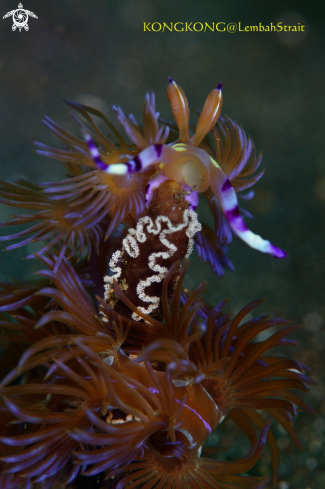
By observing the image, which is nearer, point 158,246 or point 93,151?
point 93,151

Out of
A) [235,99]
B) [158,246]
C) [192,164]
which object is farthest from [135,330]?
[235,99]

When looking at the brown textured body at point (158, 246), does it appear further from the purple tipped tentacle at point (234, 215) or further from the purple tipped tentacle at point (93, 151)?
the purple tipped tentacle at point (93, 151)

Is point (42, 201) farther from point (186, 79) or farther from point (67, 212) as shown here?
point (186, 79)

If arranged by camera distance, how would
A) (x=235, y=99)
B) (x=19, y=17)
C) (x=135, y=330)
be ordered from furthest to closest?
(x=235, y=99)
(x=19, y=17)
(x=135, y=330)

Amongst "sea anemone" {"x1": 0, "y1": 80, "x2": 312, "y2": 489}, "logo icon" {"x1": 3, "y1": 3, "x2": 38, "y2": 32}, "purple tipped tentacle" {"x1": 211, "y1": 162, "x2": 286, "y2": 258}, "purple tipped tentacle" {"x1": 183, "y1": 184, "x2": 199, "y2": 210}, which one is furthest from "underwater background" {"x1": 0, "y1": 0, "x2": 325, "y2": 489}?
"purple tipped tentacle" {"x1": 211, "y1": 162, "x2": 286, "y2": 258}

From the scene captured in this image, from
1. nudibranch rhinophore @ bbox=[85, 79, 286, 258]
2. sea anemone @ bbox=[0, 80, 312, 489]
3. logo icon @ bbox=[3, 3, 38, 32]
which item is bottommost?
sea anemone @ bbox=[0, 80, 312, 489]

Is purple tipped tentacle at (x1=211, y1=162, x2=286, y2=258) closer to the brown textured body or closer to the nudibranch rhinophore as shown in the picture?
the nudibranch rhinophore

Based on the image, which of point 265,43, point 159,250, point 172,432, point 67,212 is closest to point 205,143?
point 159,250

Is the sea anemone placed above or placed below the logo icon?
below

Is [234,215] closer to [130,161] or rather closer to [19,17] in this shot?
[130,161]

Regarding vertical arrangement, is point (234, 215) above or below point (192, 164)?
below
